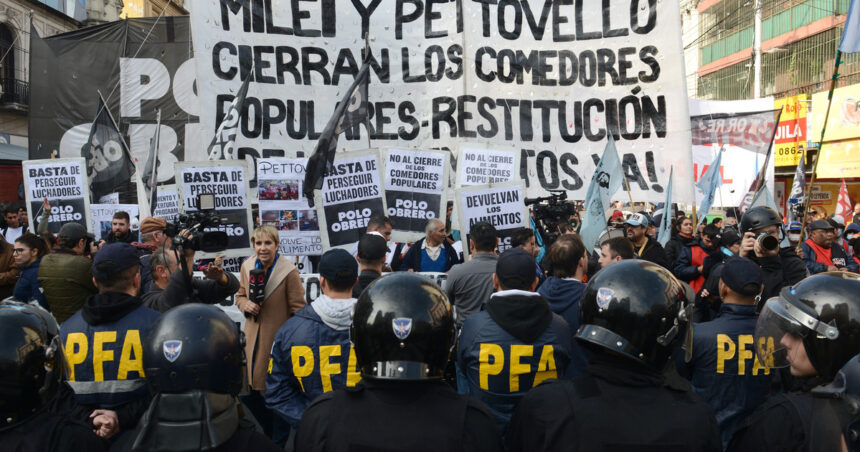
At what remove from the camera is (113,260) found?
11.5 feet

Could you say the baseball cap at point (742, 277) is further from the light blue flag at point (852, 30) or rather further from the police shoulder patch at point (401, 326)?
the light blue flag at point (852, 30)

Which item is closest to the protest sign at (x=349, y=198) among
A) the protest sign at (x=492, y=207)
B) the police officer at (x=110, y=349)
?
the protest sign at (x=492, y=207)

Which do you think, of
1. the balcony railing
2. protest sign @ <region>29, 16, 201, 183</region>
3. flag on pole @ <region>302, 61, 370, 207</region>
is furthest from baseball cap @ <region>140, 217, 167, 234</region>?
the balcony railing

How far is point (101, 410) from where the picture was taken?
3.13 meters

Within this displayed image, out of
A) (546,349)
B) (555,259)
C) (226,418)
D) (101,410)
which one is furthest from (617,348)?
(555,259)

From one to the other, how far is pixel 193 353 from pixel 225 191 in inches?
201

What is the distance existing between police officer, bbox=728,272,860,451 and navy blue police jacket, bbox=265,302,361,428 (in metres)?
2.01

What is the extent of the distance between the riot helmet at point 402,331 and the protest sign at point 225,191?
4836 mm

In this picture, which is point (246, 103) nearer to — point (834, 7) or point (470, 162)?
point (470, 162)

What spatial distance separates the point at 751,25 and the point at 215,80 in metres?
43.1

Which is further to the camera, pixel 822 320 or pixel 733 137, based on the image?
pixel 733 137

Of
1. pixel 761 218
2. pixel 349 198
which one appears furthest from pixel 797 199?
pixel 349 198

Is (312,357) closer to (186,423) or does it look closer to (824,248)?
(186,423)

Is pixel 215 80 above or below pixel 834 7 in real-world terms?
below
